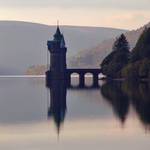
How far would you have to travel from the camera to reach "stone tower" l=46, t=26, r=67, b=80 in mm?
132000

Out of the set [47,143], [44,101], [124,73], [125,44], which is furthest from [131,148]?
[125,44]

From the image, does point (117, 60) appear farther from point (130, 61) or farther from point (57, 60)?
point (57, 60)

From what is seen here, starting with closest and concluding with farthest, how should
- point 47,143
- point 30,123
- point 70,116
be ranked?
point 47,143 < point 30,123 < point 70,116

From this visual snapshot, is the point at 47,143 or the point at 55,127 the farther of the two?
the point at 55,127

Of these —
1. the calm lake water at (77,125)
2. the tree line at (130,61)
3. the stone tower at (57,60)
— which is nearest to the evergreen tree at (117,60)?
the tree line at (130,61)

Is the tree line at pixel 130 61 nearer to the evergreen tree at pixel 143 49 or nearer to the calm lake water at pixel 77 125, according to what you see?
the evergreen tree at pixel 143 49

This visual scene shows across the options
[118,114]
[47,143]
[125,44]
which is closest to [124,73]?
[125,44]

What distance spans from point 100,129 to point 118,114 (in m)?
9.43

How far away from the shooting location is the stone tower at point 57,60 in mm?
132000

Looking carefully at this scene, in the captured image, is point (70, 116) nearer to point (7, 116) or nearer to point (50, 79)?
point (7, 116)

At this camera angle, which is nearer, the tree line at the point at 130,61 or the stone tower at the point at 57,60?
the tree line at the point at 130,61

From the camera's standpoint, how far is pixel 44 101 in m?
61.4

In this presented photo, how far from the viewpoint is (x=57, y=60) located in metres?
A: 135

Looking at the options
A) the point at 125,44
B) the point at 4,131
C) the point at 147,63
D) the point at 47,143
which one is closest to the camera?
the point at 47,143
